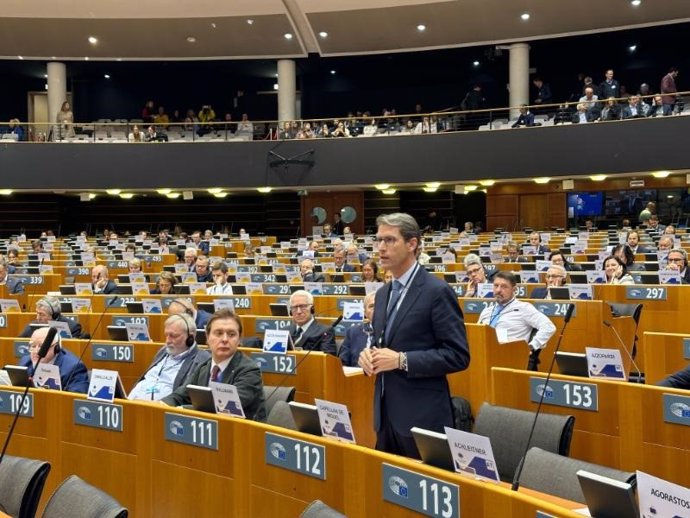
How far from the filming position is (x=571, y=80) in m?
28.2

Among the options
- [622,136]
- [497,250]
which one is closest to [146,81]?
[622,136]

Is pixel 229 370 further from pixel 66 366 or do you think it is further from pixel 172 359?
pixel 66 366

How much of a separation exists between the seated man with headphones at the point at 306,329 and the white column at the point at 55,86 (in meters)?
22.6

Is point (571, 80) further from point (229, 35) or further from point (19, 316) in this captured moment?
point (19, 316)

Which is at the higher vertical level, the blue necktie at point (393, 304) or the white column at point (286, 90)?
the white column at point (286, 90)

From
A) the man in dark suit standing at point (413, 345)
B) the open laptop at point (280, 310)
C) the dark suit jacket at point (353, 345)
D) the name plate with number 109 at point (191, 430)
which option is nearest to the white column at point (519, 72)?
the open laptop at point (280, 310)

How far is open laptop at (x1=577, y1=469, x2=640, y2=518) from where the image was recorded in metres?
2.21

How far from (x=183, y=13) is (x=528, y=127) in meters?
9.96

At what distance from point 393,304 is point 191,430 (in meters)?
1.12

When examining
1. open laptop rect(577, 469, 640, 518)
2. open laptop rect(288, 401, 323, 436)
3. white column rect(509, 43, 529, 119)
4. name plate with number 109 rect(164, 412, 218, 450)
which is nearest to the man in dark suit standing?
open laptop rect(288, 401, 323, 436)

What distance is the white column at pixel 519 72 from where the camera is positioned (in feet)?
83.8

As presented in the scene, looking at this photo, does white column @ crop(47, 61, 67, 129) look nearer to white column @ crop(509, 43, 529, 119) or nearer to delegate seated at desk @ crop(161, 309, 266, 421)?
white column @ crop(509, 43, 529, 119)

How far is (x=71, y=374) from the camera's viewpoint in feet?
18.1

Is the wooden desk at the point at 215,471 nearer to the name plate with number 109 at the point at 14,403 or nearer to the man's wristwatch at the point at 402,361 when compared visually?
the name plate with number 109 at the point at 14,403
